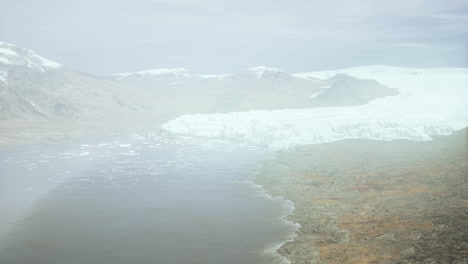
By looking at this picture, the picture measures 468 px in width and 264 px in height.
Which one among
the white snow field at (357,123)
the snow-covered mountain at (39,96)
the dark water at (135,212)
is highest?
the snow-covered mountain at (39,96)

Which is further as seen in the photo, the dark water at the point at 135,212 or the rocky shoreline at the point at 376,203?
the dark water at the point at 135,212

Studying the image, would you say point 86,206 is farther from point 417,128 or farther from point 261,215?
point 417,128

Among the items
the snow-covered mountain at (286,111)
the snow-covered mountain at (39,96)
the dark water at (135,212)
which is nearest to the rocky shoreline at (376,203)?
the dark water at (135,212)

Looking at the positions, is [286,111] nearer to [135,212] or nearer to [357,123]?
[357,123]

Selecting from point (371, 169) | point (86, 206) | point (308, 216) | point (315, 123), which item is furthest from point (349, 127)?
point (86, 206)

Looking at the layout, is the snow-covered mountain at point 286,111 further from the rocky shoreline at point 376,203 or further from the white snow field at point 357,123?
the rocky shoreline at point 376,203

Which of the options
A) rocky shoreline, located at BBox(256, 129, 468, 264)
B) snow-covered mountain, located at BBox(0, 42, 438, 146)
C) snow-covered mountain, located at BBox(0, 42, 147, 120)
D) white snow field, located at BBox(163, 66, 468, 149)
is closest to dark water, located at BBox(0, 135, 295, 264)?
rocky shoreline, located at BBox(256, 129, 468, 264)

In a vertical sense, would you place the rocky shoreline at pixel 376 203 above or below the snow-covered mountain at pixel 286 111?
below
